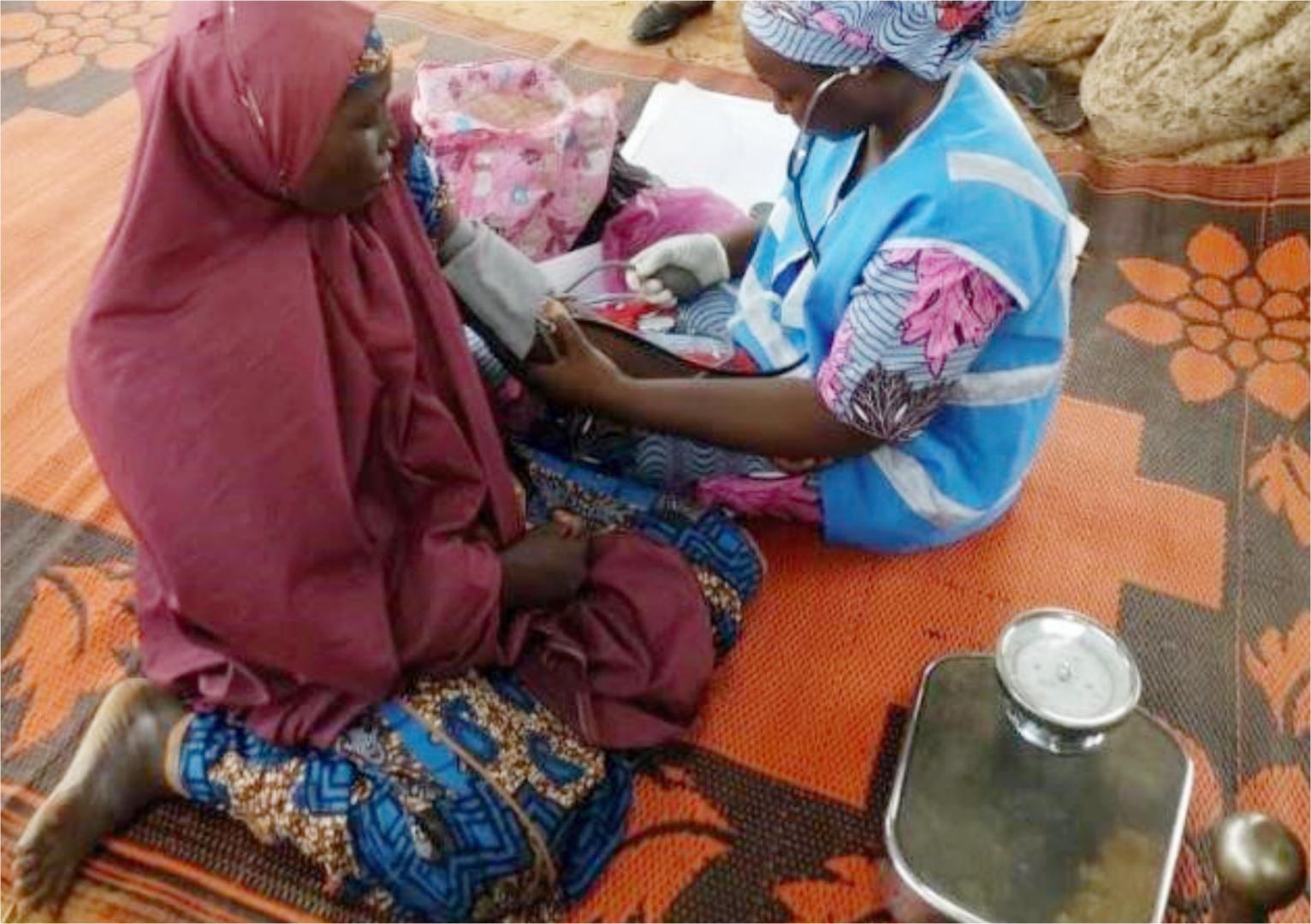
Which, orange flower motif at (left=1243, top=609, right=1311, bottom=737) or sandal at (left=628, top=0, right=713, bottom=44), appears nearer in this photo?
orange flower motif at (left=1243, top=609, right=1311, bottom=737)

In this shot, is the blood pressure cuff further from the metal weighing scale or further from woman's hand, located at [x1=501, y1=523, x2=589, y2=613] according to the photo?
the metal weighing scale

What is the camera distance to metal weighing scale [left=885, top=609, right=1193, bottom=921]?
39.2 inches

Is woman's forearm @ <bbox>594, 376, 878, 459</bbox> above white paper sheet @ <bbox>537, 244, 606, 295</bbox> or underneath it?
above

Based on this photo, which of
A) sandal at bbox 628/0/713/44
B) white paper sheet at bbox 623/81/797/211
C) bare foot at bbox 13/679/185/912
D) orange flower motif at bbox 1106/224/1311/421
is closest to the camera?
bare foot at bbox 13/679/185/912

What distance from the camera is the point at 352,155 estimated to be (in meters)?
0.85

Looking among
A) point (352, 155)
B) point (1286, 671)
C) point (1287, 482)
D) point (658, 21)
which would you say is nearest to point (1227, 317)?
point (1287, 482)

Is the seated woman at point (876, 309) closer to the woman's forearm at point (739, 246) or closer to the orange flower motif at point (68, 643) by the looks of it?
the woman's forearm at point (739, 246)

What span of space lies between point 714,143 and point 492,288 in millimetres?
918

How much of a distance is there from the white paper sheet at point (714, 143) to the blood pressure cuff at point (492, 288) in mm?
719

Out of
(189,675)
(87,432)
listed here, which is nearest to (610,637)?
(189,675)

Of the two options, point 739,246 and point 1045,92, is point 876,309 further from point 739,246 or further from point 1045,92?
point 1045,92

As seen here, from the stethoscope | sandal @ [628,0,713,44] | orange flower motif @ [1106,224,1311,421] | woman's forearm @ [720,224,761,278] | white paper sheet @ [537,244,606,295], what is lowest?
Answer: orange flower motif @ [1106,224,1311,421]

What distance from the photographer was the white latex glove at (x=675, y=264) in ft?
4.55

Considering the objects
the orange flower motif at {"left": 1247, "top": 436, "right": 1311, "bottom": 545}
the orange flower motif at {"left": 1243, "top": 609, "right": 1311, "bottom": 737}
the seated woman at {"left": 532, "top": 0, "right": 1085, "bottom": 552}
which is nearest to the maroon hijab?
the seated woman at {"left": 532, "top": 0, "right": 1085, "bottom": 552}
